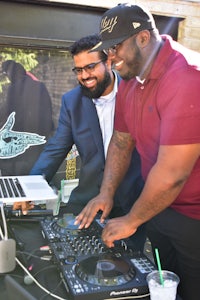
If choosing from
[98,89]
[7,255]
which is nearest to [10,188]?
[7,255]

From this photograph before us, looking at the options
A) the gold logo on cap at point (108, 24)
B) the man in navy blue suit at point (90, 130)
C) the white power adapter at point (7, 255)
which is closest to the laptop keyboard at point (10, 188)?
the white power adapter at point (7, 255)

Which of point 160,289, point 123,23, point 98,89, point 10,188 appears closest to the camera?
point 160,289

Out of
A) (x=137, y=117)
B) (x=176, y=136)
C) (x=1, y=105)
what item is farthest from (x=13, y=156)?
(x=176, y=136)

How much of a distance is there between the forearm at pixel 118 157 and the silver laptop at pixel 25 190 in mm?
362

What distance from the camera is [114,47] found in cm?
154

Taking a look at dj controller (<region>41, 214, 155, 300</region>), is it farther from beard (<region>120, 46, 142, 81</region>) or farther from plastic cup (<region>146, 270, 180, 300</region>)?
beard (<region>120, 46, 142, 81</region>)

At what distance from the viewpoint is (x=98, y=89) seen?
7.58 feet

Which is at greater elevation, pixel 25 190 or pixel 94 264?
pixel 25 190

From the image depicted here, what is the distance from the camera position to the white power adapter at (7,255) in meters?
1.42

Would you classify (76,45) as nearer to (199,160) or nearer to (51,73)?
(199,160)

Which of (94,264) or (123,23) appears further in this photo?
(123,23)

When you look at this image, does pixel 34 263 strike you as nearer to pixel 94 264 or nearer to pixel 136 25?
pixel 94 264

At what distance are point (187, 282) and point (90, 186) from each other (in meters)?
0.95

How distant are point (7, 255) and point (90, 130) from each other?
108 cm
